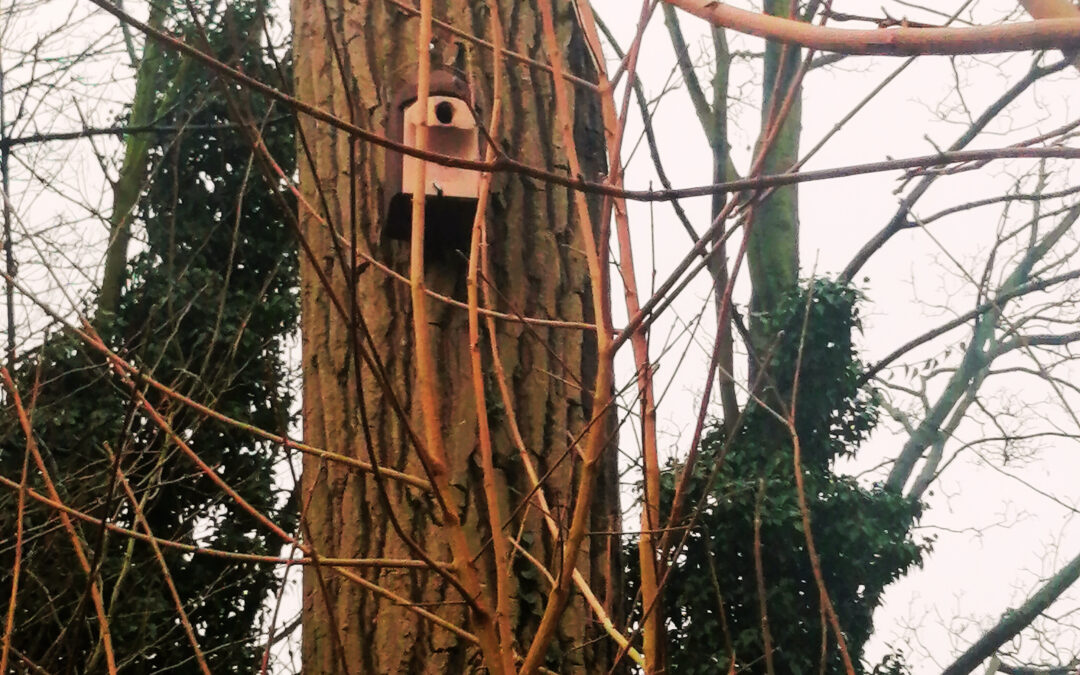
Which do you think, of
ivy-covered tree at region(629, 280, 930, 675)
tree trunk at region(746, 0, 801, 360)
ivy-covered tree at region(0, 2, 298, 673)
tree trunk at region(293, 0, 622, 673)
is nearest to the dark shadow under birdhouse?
tree trunk at region(293, 0, 622, 673)

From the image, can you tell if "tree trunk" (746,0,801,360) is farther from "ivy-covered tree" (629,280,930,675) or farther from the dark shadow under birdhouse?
the dark shadow under birdhouse

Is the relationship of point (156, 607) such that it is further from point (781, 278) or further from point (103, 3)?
point (781, 278)

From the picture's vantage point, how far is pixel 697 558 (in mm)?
4395

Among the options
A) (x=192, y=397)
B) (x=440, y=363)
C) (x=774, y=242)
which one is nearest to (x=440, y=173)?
(x=440, y=363)

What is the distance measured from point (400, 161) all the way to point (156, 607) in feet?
9.20

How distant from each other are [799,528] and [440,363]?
11.4ft

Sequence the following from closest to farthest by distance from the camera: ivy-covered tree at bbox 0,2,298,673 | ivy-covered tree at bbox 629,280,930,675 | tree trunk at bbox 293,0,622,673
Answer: tree trunk at bbox 293,0,622,673 < ivy-covered tree at bbox 0,2,298,673 < ivy-covered tree at bbox 629,280,930,675

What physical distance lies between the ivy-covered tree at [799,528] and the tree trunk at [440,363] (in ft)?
9.50

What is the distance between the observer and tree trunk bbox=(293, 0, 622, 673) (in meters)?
1.13

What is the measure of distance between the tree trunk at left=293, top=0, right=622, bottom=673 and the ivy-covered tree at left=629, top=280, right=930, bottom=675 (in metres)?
2.89

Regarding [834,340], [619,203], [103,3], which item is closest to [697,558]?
[834,340]

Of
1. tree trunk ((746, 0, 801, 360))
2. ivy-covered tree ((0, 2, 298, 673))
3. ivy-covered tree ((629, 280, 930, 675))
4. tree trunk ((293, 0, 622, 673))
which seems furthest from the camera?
tree trunk ((746, 0, 801, 360))

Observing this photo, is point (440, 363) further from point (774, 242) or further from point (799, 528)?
point (774, 242)

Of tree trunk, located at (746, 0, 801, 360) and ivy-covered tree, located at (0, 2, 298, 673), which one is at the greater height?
tree trunk, located at (746, 0, 801, 360)
